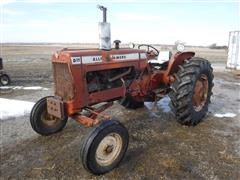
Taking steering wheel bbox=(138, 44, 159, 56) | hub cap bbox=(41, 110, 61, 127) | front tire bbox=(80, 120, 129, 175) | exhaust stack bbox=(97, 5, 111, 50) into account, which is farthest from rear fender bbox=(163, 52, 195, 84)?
hub cap bbox=(41, 110, 61, 127)

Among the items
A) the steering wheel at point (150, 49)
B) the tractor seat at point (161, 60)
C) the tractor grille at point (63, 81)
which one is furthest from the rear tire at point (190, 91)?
the tractor grille at point (63, 81)

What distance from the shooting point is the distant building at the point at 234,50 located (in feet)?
47.8

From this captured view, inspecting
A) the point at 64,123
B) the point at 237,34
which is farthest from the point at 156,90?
the point at 237,34

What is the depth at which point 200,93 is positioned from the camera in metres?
5.71

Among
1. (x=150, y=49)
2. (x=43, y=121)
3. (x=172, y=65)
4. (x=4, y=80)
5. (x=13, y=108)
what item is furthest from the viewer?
(x=4, y=80)

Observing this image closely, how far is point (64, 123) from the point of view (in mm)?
5277

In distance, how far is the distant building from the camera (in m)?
14.6

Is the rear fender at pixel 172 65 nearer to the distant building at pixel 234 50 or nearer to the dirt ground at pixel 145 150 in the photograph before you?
the dirt ground at pixel 145 150

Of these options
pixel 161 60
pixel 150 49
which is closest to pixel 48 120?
pixel 161 60

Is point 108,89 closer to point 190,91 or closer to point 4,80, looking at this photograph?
point 190,91

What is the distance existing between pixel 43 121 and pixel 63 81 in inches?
42.3

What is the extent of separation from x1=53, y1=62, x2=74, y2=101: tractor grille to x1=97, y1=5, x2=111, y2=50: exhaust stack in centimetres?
81

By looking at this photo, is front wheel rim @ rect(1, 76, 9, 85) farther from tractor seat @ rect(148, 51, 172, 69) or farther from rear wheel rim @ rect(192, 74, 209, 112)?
rear wheel rim @ rect(192, 74, 209, 112)

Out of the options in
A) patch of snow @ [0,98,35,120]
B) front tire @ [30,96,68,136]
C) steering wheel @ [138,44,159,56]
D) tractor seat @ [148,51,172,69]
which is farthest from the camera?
patch of snow @ [0,98,35,120]
